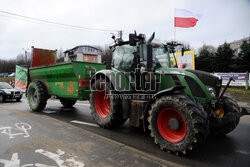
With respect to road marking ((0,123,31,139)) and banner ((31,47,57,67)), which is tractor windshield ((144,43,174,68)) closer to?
road marking ((0,123,31,139))

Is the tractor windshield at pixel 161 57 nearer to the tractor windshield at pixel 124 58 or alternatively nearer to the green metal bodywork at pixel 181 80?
the green metal bodywork at pixel 181 80

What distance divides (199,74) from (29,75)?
8.37 meters

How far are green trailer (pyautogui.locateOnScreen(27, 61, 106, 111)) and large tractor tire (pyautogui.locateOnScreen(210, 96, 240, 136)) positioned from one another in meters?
4.25

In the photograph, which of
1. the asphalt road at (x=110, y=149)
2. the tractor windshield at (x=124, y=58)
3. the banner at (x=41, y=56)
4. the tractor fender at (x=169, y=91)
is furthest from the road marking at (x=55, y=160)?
the banner at (x=41, y=56)

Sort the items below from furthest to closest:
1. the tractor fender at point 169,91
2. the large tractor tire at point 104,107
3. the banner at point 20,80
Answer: the banner at point 20,80
the large tractor tire at point 104,107
the tractor fender at point 169,91

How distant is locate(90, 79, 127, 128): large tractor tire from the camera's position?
4.90 m

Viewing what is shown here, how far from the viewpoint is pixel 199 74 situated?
4.03 meters

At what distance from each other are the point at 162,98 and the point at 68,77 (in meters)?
4.22

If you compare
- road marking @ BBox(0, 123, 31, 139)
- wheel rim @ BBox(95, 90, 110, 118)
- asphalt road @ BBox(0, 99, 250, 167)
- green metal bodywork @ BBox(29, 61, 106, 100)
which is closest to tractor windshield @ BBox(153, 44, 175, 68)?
asphalt road @ BBox(0, 99, 250, 167)

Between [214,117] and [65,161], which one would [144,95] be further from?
[65,161]

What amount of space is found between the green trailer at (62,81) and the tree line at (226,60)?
22.8 metres

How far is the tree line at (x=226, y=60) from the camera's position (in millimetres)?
23017

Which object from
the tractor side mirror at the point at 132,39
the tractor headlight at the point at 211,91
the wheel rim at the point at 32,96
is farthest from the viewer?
Result: the wheel rim at the point at 32,96

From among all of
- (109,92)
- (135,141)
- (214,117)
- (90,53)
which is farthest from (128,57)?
(90,53)
